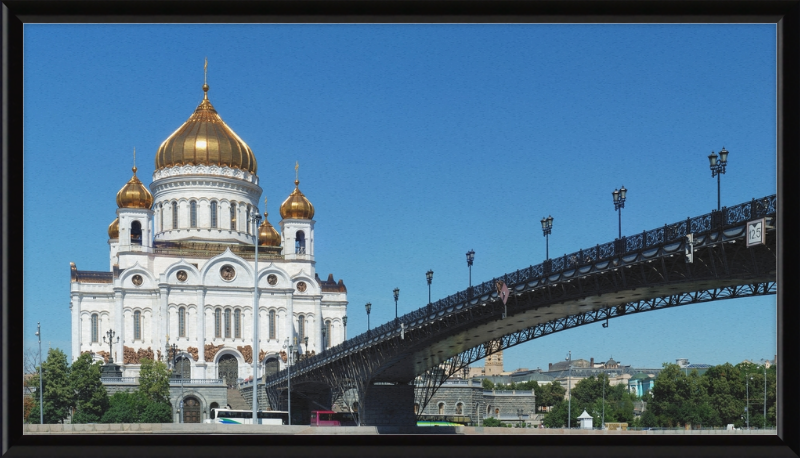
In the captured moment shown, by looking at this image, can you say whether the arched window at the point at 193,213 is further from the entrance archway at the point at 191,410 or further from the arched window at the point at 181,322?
the entrance archway at the point at 191,410

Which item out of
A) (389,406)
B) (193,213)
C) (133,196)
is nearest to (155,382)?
(389,406)

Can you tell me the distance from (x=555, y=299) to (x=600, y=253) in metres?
3.73

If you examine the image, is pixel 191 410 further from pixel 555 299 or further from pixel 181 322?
pixel 555 299

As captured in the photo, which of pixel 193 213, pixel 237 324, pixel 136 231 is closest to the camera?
pixel 237 324

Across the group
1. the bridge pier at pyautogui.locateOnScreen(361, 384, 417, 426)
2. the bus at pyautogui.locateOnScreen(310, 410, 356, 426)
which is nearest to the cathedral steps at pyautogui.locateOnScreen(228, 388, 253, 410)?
the bus at pyautogui.locateOnScreen(310, 410, 356, 426)

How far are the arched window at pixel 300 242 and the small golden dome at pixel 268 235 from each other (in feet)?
9.45

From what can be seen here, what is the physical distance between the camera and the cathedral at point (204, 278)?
74.0m

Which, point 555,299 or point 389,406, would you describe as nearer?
point 555,299

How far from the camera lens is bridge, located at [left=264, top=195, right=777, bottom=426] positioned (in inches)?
974

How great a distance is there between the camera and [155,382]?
6050 cm

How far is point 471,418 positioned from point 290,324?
16.6 m

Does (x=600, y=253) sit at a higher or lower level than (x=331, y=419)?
higher
